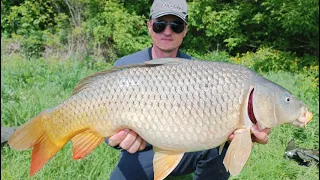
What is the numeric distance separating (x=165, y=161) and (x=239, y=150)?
29 cm

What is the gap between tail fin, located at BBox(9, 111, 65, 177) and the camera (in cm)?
163

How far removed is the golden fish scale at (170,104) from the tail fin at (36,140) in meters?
0.06

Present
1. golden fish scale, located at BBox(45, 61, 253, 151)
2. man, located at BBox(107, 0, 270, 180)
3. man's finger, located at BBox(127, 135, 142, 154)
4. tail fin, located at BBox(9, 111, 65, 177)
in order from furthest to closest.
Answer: man, located at BBox(107, 0, 270, 180) → man's finger, located at BBox(127, 135, 142, 154) → tail fin, located at BBox(9, 111, 65, 177) → golden fish scale, located at BBox(45, 61, 253, 151)

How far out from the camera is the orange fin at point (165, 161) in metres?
1.64

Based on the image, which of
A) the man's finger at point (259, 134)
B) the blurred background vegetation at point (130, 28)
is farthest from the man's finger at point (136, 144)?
the blurred background vegetation at point (130, 28)

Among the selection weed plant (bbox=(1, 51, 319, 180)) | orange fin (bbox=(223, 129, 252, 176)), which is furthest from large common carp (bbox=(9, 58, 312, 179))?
weed plant (bbox=(1, 51, 319, 180))

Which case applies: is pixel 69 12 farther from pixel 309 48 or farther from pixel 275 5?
pixel 309 48

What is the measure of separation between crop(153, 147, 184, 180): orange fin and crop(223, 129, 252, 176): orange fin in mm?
194

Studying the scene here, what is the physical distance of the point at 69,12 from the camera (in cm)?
1121

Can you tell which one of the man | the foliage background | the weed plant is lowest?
the foliage background

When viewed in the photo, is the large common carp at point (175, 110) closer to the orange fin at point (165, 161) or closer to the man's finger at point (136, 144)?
the orange fin at point (165, 161)

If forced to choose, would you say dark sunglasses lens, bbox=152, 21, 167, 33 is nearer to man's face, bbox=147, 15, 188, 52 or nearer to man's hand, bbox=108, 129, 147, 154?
man's face, bbox=147, 15, 188, 52

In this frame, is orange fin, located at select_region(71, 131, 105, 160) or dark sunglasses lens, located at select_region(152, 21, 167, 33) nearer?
orange fin, located at select_region(71, 131, 105, 160)

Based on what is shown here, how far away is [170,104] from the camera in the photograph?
60.2 inches
